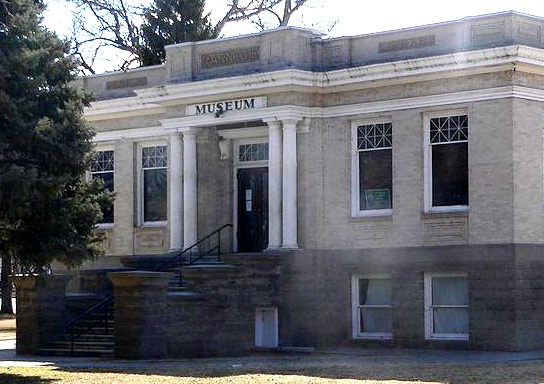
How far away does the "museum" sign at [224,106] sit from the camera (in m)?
30.2

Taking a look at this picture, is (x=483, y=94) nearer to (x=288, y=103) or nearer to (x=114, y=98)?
(x=288, y=103)

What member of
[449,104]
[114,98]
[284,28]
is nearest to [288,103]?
[284,28]

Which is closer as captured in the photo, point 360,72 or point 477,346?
point 477,346

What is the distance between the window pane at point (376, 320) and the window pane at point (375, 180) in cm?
242

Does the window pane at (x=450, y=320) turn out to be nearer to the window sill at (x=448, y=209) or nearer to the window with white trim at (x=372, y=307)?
the window with white trim at (x=372, y=307)

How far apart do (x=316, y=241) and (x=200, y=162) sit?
13.5ft

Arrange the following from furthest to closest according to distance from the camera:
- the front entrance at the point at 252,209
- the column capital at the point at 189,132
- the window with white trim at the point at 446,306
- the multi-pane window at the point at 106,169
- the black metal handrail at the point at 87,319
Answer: the multi-pane window at the point at 106,169
the front entrance at the point at 252,209
the column capital at the point at 189,132
the black metal handrail at the point at 87,319
the window with white trim at the point at 446,306

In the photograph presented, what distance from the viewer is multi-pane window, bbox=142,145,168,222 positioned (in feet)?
112

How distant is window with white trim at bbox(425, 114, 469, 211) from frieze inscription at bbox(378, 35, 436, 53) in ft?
5.48

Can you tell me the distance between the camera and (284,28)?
98.5ft

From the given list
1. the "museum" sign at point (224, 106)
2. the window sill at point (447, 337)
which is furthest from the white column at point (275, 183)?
the window sill at point (447, 337)

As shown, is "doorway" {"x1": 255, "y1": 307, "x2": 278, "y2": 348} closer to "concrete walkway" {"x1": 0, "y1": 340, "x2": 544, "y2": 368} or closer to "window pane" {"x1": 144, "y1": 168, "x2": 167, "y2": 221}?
"concrete walkway" {"x1": 0, "y1": 340, "x2": 544, "y2": 368}

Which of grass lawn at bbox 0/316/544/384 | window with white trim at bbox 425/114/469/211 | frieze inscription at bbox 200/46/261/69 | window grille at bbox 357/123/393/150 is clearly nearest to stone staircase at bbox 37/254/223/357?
grass lawn at bbox 0/316/544/384

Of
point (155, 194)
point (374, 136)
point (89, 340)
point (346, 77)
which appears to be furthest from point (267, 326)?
point (155, 194)
